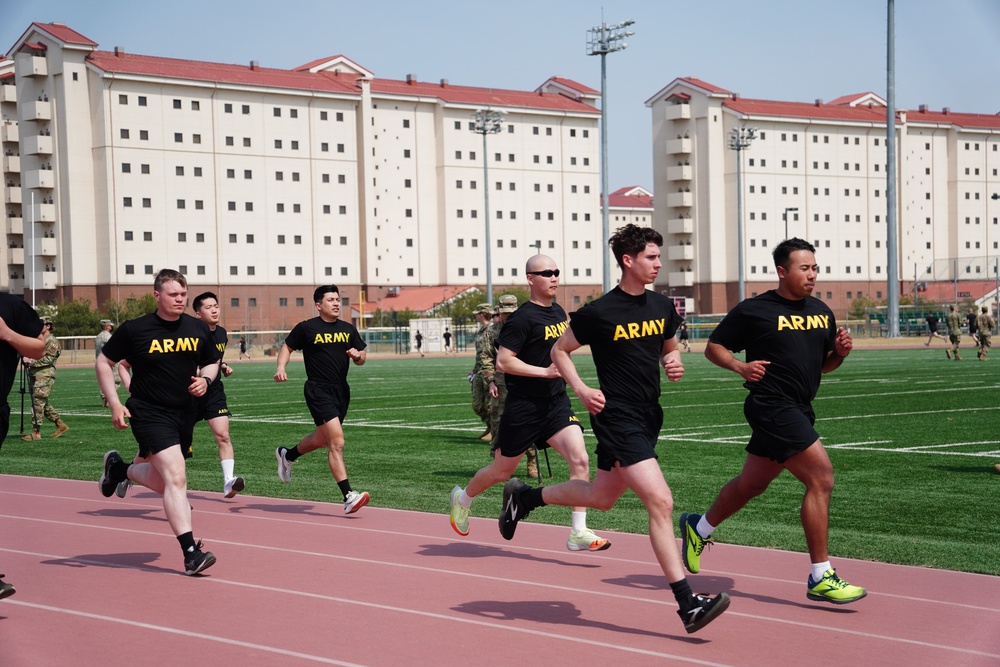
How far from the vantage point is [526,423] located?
9.27 m

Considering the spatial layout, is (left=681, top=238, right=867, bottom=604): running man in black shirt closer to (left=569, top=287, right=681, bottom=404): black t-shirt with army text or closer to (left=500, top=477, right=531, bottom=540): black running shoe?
(left=569, top=287, right=681, bottom=404): black t-shirt with army text

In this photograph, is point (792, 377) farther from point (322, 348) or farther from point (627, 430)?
Result: point (322, 348)

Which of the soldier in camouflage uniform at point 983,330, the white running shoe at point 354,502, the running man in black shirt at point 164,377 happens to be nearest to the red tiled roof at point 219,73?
the soldier in camouflage uniform at point 983,330

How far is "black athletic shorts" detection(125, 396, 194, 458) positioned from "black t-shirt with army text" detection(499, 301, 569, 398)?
2.49m

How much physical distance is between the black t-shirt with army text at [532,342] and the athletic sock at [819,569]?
102 inches

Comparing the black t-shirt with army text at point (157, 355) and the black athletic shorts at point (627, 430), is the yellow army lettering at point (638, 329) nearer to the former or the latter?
the black athletic shorts at point (627, 430)

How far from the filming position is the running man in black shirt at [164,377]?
8.95 m

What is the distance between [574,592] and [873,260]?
400 ft

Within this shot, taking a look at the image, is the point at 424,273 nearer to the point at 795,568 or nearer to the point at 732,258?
the point at 732,258

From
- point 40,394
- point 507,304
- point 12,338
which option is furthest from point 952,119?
point 12,338

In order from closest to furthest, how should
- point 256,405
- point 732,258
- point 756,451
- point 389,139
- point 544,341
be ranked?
1. point 756,451
2. point 544,341
3. point 256,405
4. point 389,139
5. point 732,258

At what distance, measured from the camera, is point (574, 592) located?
794 cm

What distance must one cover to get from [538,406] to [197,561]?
2.68 metres

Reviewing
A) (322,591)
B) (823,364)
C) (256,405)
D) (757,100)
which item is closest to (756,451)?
(823,364)
